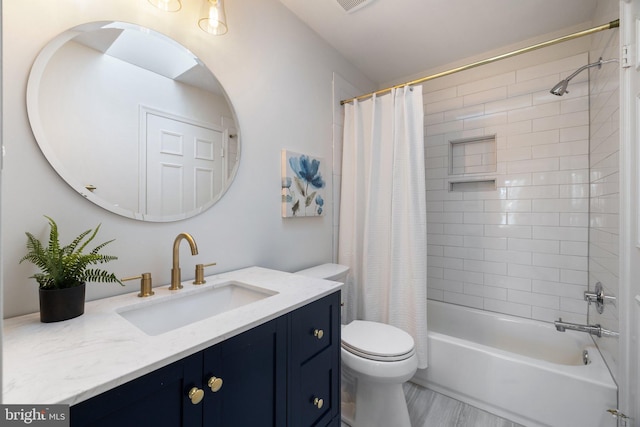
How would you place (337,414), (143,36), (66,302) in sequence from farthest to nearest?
1. (337,414)
2. (143,36)
3. (66,302)

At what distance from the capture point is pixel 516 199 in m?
2.20

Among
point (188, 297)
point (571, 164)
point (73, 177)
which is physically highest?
point (571, 164)

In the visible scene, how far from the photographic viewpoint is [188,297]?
113 cm

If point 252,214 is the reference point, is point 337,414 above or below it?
below

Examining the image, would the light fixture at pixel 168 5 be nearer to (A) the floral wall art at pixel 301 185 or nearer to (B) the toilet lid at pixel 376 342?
(A) the floral wall art at pixel 301 185

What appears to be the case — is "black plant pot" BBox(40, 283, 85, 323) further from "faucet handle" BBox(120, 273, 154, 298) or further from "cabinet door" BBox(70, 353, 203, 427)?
"cabinet door" BBox(70, 353, 203, 427)

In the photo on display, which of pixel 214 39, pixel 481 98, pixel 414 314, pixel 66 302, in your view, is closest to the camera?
pixel 66 302

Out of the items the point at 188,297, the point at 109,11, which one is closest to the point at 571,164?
the point at 188,297

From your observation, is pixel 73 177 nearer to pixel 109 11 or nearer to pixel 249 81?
pixel 109 11

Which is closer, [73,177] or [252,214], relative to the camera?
[73,177]

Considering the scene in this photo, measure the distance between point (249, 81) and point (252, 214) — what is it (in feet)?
2.45

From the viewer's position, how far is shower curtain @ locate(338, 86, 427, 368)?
189 cm

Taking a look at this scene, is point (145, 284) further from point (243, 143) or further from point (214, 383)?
point (243, 143)

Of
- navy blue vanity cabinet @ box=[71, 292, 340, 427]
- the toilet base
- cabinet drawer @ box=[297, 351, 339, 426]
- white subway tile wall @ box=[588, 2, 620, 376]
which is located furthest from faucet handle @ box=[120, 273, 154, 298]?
white subway tile wall @ box=[588, 2, 620, 376]
